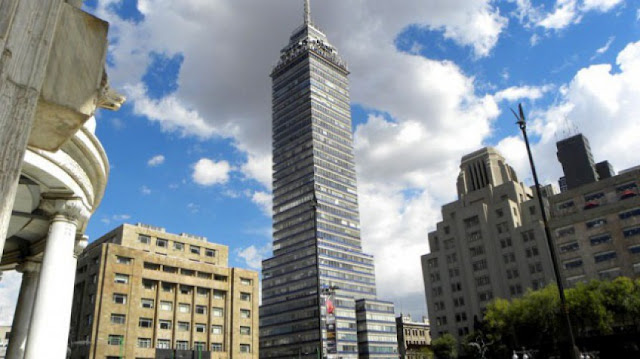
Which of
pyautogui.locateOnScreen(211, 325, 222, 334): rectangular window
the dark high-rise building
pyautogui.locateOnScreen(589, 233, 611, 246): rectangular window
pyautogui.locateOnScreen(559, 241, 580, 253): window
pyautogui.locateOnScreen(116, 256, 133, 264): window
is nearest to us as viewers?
pyautogui.locateOnScreen(116, 256, 133, 264): window

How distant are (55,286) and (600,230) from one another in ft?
339

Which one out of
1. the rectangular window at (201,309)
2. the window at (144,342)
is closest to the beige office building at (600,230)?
the rectangular window at (201,309)

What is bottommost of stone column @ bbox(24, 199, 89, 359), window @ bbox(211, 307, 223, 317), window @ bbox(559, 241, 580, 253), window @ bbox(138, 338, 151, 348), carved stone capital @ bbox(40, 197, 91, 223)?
stone column @ bbox(24, 199, 89, 359)

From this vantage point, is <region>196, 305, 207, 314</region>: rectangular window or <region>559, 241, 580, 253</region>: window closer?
<region>196, 305, 207, 314</region>: rectangular window

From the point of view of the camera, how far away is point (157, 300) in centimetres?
7781

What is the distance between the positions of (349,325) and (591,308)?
9109 cm

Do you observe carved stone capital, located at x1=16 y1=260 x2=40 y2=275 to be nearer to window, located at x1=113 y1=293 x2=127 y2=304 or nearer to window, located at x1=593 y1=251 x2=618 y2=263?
window, located at x1=113 y1=293 x2=127 y2=304

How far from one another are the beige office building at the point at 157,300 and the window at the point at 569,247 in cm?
6472

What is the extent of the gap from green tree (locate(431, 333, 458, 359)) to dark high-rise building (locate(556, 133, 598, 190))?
67.8m

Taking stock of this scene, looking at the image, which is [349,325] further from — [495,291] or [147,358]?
[147,358]

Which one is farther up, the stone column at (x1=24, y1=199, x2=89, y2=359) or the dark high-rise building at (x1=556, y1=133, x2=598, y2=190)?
the dark high-rise building at (x1=556, y1=133, x2=598, y2=190)

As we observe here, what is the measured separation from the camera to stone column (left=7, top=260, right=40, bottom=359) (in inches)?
625

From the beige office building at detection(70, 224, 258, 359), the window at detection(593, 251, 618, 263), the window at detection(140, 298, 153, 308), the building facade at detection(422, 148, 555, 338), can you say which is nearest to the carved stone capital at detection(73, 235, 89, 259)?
the beige office building at detection(70, 224, 258, 359)

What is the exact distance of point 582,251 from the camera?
313 ft
